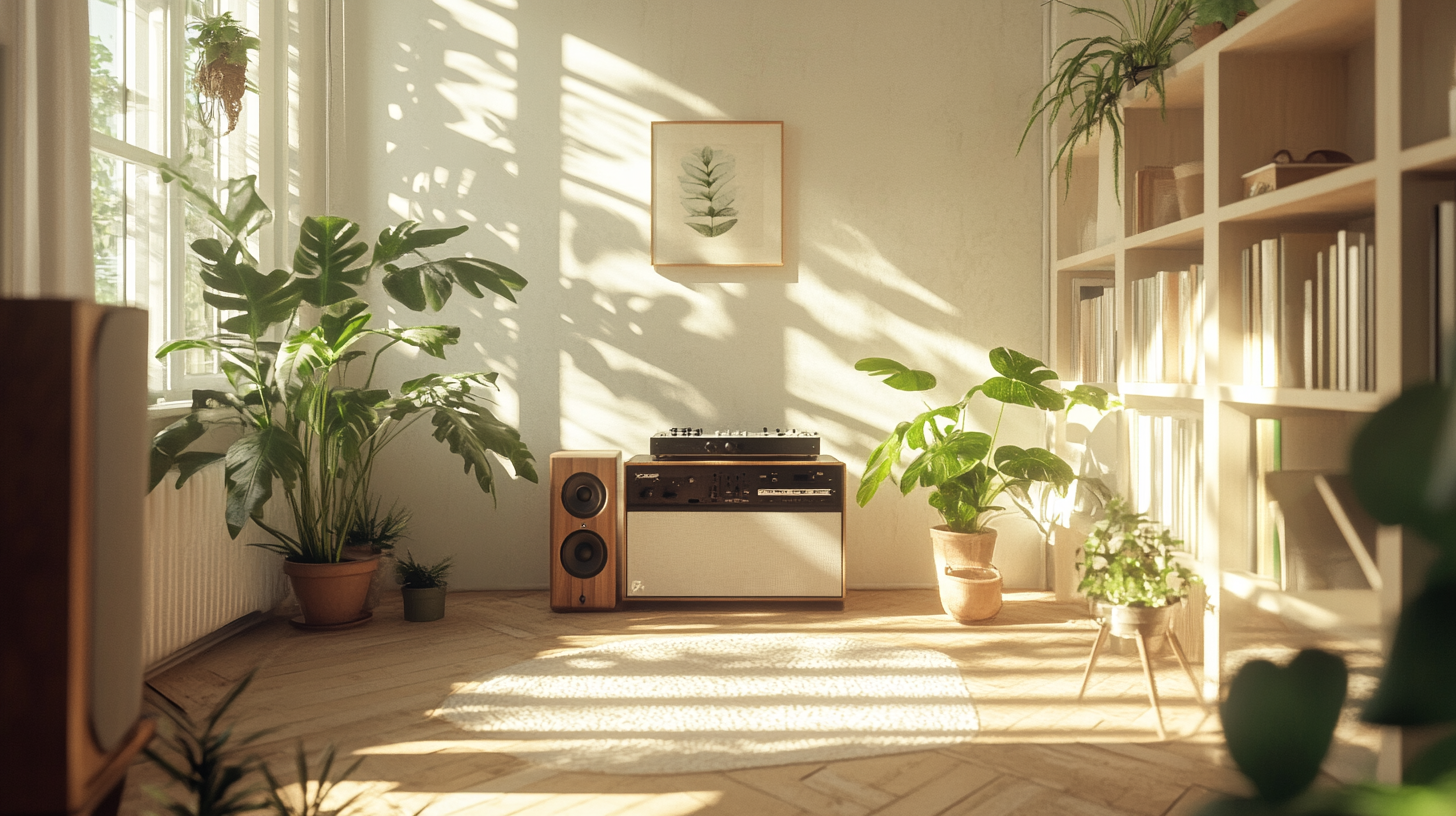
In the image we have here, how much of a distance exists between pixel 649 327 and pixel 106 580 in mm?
2898

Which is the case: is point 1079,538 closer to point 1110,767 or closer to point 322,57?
point 1110,767

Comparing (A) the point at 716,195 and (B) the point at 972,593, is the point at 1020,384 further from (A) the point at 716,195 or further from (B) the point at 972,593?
(A) the point at 716,195

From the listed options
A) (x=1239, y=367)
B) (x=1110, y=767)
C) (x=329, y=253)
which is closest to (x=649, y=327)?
(x=329, y=253)

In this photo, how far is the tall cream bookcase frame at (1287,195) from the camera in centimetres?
176

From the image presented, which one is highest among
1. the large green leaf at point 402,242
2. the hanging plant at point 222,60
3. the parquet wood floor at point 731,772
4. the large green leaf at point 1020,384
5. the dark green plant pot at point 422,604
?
the hanging plant at point 222,60

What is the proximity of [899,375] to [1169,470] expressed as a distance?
970 mm

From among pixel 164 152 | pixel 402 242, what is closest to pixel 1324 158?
pixel 402 242

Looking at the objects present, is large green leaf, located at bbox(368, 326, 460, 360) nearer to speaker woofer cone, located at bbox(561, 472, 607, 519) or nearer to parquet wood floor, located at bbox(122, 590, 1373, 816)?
speaker woofer cone, located at bbox(561, 472, 607, 519)

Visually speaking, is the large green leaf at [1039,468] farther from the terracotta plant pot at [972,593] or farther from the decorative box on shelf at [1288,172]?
the decorative box on shelf at [1288,172]

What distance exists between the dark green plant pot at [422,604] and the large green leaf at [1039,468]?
2063 millimetres

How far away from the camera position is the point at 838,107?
3.84 m

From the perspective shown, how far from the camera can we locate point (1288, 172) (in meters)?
2.22

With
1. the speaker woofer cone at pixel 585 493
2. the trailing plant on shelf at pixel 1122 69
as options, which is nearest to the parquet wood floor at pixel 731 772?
the speaker woofer cone at pixel 585 493

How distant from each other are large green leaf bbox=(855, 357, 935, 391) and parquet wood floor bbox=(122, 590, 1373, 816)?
0.85m
